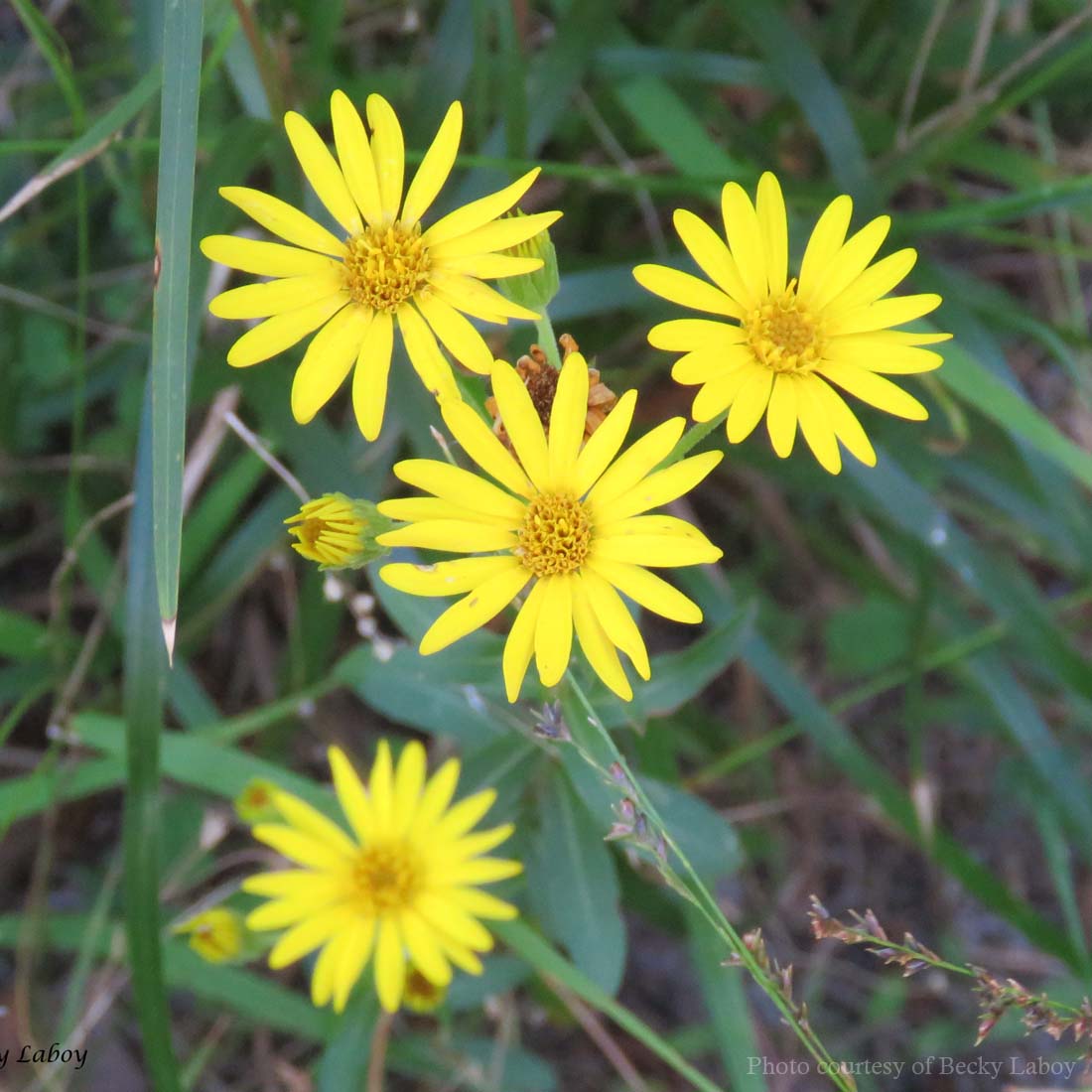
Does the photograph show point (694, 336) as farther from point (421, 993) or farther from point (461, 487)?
point (421, 993)

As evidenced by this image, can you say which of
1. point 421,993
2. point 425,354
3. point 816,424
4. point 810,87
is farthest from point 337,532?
→ point 810,87

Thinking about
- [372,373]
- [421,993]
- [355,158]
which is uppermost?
[355,158]

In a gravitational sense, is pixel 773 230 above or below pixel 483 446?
above

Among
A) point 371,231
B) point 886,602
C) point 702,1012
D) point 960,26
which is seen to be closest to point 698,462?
point 371,231

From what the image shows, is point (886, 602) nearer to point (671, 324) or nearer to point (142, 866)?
point (671, 324)

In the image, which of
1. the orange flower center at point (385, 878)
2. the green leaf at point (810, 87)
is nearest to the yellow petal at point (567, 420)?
the orange flower center at point (385, 878)

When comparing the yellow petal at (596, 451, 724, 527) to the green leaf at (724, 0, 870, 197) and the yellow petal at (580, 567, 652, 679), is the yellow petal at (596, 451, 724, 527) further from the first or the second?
the green leaf at (724, 0, 870, 197)
